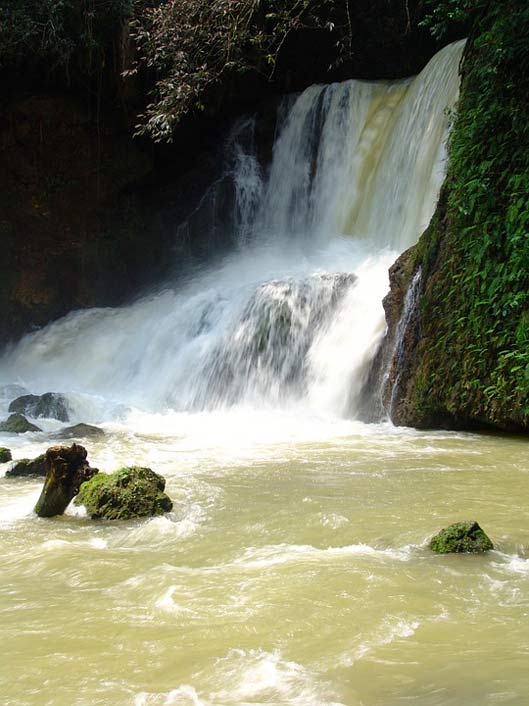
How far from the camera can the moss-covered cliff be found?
28.1 feet

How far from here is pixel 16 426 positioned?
10.9 metres

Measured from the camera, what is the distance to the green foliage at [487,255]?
8.54m

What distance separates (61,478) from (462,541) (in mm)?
3047

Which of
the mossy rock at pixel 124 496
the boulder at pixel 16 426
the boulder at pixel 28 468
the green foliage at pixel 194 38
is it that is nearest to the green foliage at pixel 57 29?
the green foliage at pixel 194 38

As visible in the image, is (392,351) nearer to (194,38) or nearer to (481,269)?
(481,269)

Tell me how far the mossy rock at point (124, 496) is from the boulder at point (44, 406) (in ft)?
22.0

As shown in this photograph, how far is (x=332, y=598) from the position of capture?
392 centimetres

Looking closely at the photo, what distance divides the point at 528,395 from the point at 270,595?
5.19 m

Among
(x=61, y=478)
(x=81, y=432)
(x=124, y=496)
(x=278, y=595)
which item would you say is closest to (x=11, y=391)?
(x=81, y=432)

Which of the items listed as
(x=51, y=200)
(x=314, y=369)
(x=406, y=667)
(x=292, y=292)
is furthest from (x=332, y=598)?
(x=51, y=200)

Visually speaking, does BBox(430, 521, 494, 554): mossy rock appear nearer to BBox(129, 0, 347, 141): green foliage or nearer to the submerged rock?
the submerged rock

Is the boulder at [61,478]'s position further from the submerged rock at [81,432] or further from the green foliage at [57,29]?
the green foliage at [57,29]

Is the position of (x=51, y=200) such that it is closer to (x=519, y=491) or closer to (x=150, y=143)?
(x=150, y=143)

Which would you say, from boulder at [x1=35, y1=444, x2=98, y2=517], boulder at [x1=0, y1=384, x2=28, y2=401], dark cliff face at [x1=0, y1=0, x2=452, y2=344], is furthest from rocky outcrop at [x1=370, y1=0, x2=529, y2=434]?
dark cliff face at [x1=0, y1=0, x2=452, y2=344]
